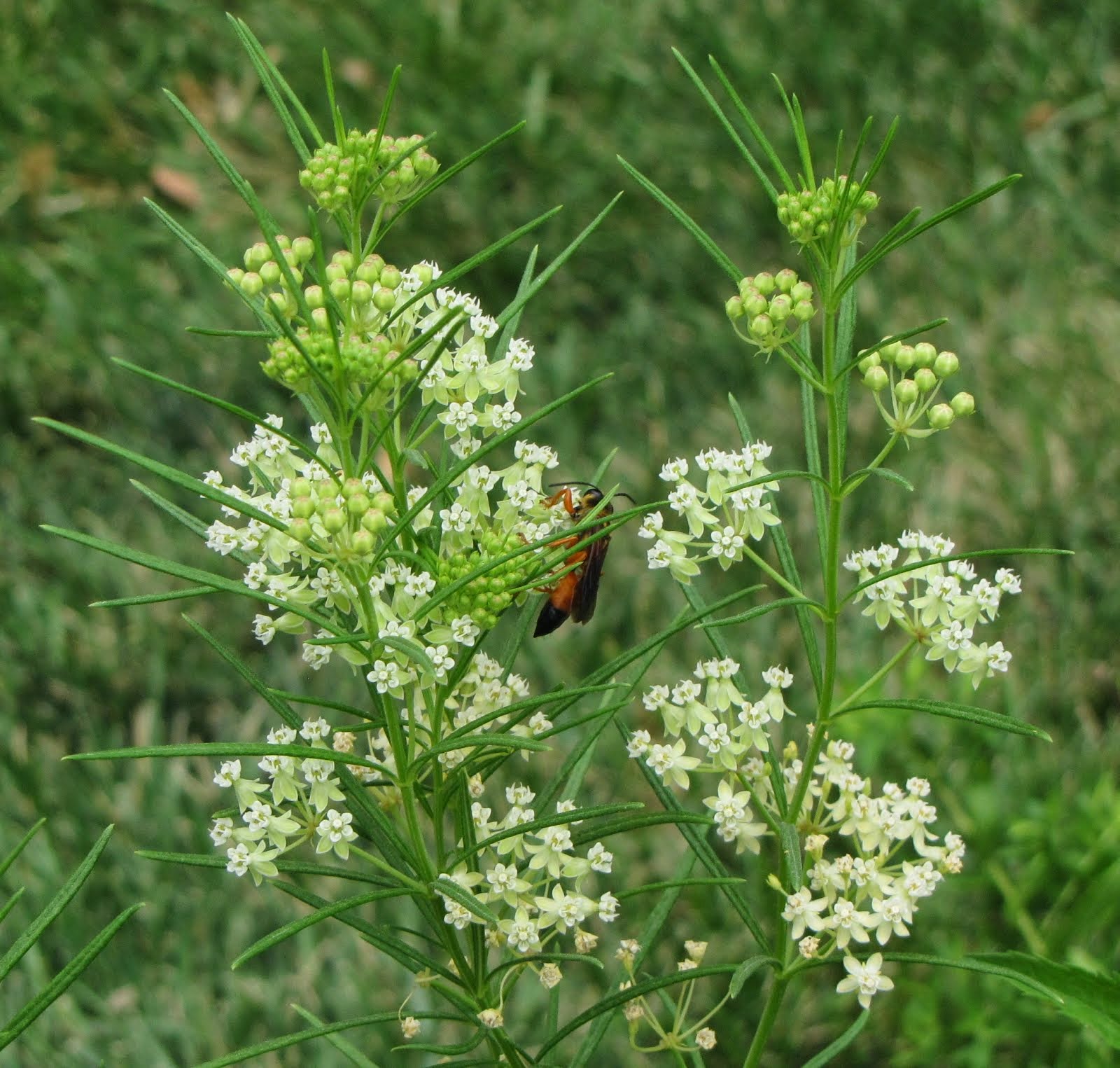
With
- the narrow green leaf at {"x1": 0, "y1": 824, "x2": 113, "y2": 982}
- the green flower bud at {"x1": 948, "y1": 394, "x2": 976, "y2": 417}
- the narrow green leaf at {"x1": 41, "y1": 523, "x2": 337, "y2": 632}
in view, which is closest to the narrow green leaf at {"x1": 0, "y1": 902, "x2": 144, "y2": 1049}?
the narrow green leaf at {"x1": 0, "y1": 824, "x2": 113, "y2": 982}

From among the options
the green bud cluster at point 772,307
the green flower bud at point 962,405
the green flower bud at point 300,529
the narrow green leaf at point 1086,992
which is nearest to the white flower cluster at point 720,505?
the green bud cluster at point 772,307

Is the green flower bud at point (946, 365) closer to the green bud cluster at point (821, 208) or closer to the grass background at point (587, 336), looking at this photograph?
the green bud cluster at point (821, 208)

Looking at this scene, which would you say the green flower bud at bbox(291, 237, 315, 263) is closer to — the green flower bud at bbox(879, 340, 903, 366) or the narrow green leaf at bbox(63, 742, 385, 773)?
the narrow green leaf at bbox(63, 742, 385, 773)

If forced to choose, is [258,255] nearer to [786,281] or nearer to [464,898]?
[786,281]

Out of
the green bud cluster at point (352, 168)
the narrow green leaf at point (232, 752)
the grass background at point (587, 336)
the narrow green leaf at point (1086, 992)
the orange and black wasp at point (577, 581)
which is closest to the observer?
the narrow green leaf at point (232, 752)

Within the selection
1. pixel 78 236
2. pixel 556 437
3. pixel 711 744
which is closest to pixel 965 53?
pixel 556 437

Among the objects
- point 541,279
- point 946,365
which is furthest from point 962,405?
point 541,279

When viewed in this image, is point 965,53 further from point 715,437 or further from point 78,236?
point 78,236
